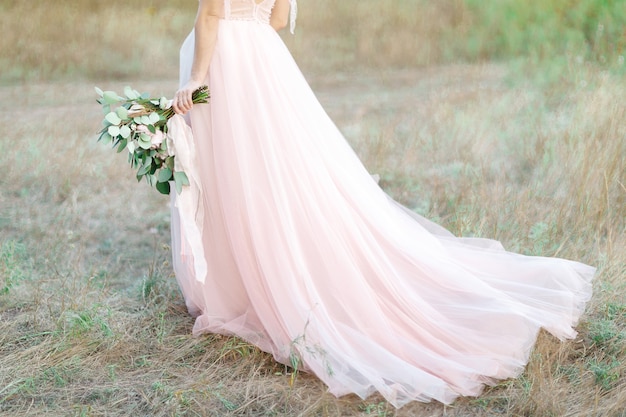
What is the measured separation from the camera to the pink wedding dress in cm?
267

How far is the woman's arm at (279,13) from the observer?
2.96 meters

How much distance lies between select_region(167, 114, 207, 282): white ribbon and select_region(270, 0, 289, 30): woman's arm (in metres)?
0.58

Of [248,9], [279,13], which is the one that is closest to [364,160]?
[279,13]

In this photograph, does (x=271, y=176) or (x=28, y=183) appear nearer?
(x=271, y=176)

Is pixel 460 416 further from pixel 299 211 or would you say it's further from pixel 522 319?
pixel 299 211

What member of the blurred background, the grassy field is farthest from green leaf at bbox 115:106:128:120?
the blurred background

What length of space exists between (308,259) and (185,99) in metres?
0.77

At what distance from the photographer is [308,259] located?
2807mm

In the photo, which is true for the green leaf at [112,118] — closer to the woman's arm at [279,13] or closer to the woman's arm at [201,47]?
the woman's arm at [201,47]

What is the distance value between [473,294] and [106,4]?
6686 mm

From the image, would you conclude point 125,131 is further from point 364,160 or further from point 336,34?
point 336,34

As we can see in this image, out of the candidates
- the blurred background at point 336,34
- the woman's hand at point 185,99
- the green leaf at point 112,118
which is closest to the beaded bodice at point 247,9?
the woman's hand at point 185,99

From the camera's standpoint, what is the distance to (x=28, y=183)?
16.8ft

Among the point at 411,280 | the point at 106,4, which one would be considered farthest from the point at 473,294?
the point at 106,4
